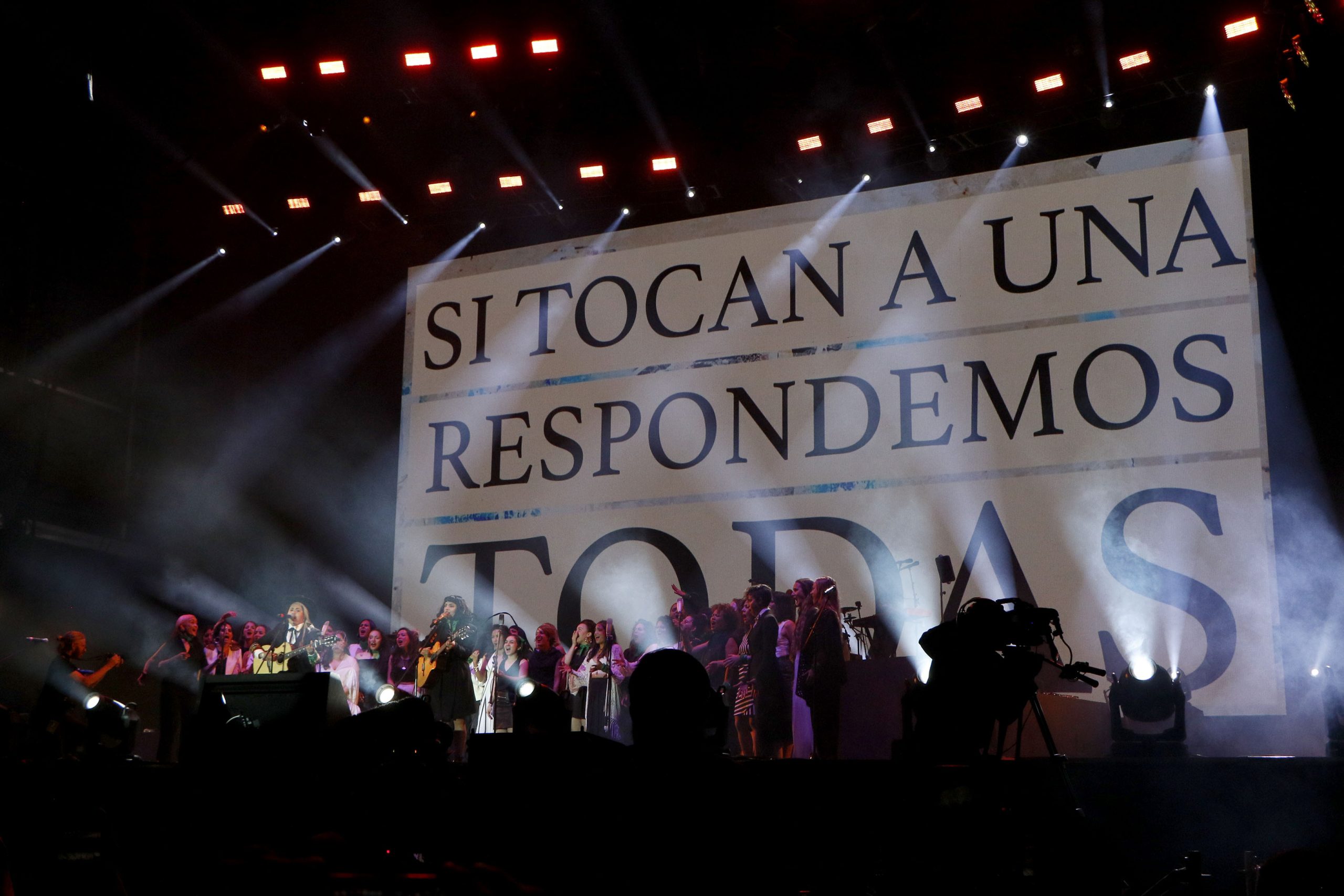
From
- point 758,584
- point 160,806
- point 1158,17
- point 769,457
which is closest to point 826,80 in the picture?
point 1158,17

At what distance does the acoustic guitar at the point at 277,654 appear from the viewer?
27.4 ft

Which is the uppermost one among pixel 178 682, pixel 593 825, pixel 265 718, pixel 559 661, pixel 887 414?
pixel 887 414

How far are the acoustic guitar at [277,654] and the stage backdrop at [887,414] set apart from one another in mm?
632

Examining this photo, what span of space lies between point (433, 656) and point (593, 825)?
18.2 ft

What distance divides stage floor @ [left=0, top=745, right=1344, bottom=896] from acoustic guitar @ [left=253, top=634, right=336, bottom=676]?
→ 4921mm

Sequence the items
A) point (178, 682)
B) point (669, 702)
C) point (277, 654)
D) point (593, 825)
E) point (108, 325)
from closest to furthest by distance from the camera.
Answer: point (669, 702) < point (593, 825) < point (178, 682) < point (277, 654) < point (108, 325)

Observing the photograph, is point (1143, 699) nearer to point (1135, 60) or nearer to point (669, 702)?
point (669, 702)

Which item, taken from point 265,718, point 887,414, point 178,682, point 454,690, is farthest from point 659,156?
point 265,718

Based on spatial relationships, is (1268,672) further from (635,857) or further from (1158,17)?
(635,857)

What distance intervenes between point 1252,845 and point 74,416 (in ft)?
29.8

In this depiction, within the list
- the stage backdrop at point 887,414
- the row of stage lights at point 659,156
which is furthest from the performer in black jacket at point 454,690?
the row of stage lights at point 659,156

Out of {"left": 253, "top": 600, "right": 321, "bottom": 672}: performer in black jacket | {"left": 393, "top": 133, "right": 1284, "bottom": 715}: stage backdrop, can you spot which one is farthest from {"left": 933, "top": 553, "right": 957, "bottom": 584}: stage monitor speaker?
{"left": 253, "top": 600, "right": 321, "bottom": 672}: performer in black jacket

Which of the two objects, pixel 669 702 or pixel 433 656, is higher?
pixel 433 656

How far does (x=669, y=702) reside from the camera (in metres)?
2.79
